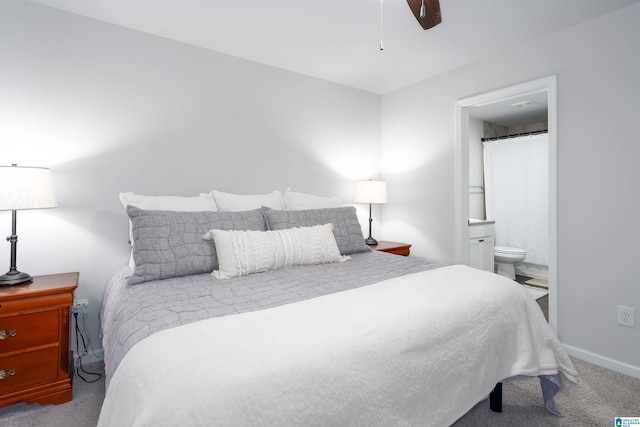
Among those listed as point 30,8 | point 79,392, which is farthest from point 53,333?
point 30,8

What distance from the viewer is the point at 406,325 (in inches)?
44.1

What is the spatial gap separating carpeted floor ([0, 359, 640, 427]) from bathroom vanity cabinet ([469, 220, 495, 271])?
2033 millimetres

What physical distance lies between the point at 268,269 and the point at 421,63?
2.41m

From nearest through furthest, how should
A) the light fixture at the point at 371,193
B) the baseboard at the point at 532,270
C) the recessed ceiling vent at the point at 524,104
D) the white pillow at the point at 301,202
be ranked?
the white pillow at the point at 301,202
the light fixture at the point at 371,193
the recessed ceiling vent at the point at 524,104
the baseboard at the point at 532,270

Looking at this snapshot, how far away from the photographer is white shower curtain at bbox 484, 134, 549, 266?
4348 millimetres

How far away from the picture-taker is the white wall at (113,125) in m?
2.05

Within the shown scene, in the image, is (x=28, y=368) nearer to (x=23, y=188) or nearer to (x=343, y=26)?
(x=23, y=188)

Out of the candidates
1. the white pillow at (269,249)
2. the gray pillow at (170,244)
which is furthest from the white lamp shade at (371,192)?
the gray pillow at (170,244)

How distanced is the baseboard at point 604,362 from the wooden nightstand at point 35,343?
11.2ft

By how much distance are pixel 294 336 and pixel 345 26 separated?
7.45 ft

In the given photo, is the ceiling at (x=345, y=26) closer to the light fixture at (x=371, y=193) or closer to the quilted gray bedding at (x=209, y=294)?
the light fixture at (x=371, y=193)

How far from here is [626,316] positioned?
2.15 meters

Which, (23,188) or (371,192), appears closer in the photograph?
(23,188)

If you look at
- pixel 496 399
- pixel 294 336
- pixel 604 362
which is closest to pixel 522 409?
pixel 496 399
